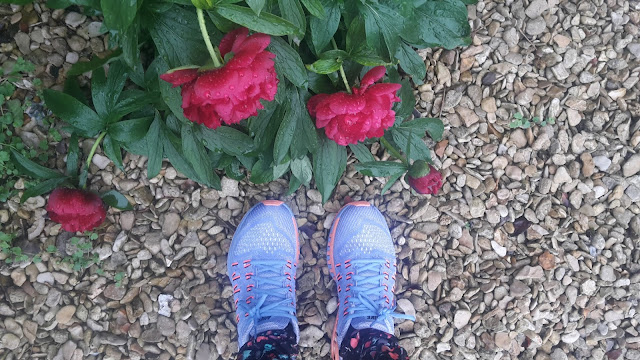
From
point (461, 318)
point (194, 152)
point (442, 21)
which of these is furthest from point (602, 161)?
point (194, 152)

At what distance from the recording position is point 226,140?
1.33 meters

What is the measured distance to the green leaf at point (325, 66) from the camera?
1114 mm

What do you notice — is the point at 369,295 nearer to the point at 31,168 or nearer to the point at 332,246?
the point at 332,246

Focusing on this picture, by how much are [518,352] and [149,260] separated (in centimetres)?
137

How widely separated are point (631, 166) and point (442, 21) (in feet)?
3.26

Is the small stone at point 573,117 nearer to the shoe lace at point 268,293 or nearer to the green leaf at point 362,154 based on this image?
the green leaf at point 362,154

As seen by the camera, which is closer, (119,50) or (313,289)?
(119,50)

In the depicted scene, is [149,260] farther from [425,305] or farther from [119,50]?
[425,305]

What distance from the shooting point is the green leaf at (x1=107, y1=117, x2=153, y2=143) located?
1.35m

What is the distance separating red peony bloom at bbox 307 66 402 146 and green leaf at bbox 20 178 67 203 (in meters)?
0.89

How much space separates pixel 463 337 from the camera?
5.80ft

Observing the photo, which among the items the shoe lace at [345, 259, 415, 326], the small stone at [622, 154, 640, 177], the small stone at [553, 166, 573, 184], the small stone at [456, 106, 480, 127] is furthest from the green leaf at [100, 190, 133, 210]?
the small stone at [622, 154, 640, 177]

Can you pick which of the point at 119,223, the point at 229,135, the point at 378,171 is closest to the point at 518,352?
the point at 378,171

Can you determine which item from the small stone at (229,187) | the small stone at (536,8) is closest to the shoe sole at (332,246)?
the small stone at (229,187)
